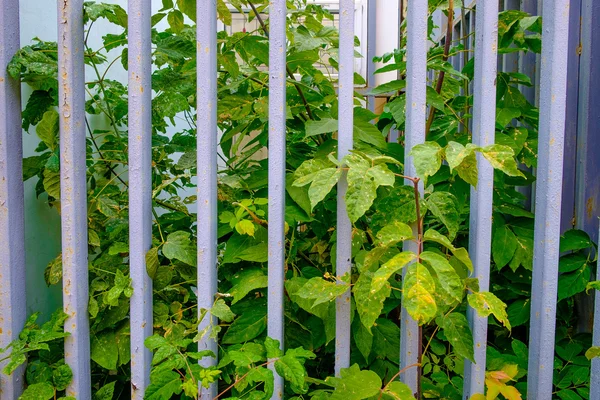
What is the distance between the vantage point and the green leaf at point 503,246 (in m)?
1.29

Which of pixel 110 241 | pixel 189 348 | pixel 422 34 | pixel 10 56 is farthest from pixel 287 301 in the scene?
pixel 10 56

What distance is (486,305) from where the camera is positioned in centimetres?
99

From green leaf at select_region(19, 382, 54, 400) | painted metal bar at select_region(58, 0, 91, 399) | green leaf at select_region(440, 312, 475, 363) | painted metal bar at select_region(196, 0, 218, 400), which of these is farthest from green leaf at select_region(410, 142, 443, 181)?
green leaf at select_region(19, 382, 54, 400)

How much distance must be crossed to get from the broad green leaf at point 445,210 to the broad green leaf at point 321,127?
0.97ft

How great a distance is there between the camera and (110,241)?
1.50 m

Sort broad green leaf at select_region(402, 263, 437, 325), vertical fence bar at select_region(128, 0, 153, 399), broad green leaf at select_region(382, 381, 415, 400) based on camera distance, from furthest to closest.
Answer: vertical fence bar at select_region(128, 0, 153, 399) < broad green leaf at select_region(382, 381, 415, 400) < broad green leaf at select_region(402, 263, 437, 325)

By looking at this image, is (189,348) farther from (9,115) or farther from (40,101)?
(40,101)

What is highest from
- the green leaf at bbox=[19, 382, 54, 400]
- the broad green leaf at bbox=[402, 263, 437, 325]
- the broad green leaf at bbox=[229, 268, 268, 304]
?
the broad green leaf at bbox=[402, 263, 437, 325]

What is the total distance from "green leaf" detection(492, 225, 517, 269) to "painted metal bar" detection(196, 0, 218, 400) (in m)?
0.71

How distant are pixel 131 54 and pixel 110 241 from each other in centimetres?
62

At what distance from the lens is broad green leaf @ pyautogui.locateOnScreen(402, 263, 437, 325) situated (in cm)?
91

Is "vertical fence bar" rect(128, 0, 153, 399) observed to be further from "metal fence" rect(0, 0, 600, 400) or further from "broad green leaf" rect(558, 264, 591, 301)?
"broad green leaf" rect(558, 264, 591, 301)

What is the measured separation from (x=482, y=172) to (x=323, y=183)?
34 centimetres

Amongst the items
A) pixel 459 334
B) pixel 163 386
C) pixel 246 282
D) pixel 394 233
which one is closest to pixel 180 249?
pixel 246 282
